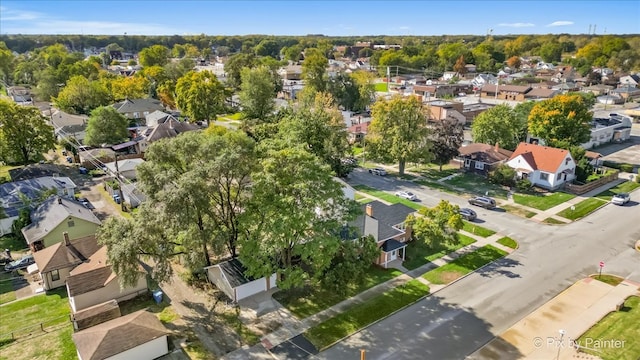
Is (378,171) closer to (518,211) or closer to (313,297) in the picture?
(518,211)

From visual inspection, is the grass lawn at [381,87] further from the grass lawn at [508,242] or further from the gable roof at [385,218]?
the grass lawn at [508,242]

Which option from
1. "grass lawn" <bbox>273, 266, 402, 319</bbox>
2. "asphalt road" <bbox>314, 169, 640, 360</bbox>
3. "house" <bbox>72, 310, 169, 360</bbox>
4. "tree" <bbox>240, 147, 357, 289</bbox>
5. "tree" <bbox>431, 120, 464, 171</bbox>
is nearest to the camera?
"house" <bbox>72, 310, 169, 360</bbox>

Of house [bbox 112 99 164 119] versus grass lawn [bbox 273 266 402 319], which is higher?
house [bbox 112 99 164 119]

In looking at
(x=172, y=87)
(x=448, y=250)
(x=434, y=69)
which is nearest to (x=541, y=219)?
(x=448, y=250)

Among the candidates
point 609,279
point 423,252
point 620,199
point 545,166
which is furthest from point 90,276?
point 620,199

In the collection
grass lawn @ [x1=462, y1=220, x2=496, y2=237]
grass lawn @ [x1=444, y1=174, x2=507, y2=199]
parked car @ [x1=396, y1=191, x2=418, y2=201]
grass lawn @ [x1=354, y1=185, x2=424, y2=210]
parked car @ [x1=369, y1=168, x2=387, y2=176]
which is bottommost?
grass lawn @ [x1=462, y1=220, x2=496, y2=237]

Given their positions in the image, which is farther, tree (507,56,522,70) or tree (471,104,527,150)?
tree (507,56,522,70)

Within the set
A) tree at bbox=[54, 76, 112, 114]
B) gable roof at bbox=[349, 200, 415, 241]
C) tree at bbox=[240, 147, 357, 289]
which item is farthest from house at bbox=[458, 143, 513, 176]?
tree at bbox=[54, 76, 112, 114]

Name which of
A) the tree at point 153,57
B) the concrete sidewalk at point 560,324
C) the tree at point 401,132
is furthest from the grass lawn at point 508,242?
the tree at point 153,57

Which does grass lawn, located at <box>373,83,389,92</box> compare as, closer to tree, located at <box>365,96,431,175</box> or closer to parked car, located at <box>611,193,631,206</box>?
tree, located at <box>365,96,431,175</box>
